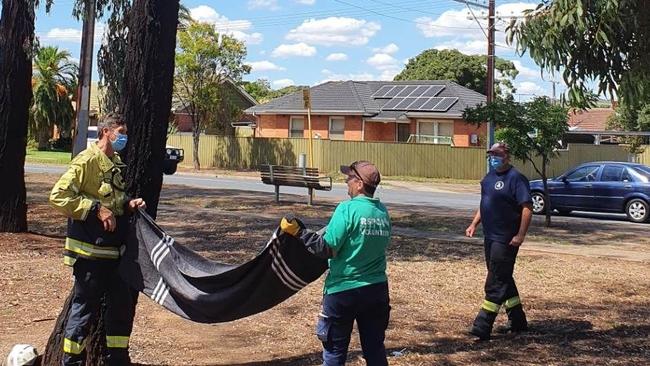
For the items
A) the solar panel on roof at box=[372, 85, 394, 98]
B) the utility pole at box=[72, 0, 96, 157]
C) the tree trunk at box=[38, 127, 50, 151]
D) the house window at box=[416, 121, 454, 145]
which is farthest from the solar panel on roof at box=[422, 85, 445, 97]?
the tree trunk at box=[38, 127, 50, 151]

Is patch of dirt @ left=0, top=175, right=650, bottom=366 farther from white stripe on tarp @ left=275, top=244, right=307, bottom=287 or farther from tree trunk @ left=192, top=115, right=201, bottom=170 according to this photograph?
tree trunk @ left=192, top=115, right=201, bottom=170

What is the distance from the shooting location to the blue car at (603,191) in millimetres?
20219

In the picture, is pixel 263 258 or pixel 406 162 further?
pixel 406 162

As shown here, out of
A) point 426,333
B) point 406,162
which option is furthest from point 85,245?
point 406,162

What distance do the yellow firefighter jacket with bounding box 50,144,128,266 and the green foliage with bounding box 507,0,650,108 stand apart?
3.36 metres

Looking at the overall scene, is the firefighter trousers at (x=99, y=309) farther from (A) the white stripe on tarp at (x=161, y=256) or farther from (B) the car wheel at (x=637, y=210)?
(B) the car wheel at (x=637, y=210)

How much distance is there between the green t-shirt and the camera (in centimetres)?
A: 495

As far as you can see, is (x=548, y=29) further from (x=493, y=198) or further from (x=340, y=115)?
(x=340, y=115)

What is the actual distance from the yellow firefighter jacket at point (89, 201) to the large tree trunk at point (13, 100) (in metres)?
7.66

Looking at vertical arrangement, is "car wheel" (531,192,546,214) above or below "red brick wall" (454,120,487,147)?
below

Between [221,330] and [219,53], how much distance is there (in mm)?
33596

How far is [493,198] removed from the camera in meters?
Answer: 7.29

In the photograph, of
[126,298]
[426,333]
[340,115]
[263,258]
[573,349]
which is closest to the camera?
[263,258]

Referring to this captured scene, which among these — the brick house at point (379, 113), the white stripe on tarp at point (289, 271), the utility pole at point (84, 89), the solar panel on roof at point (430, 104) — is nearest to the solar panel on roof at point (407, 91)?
the brick house at point (379, 113)
